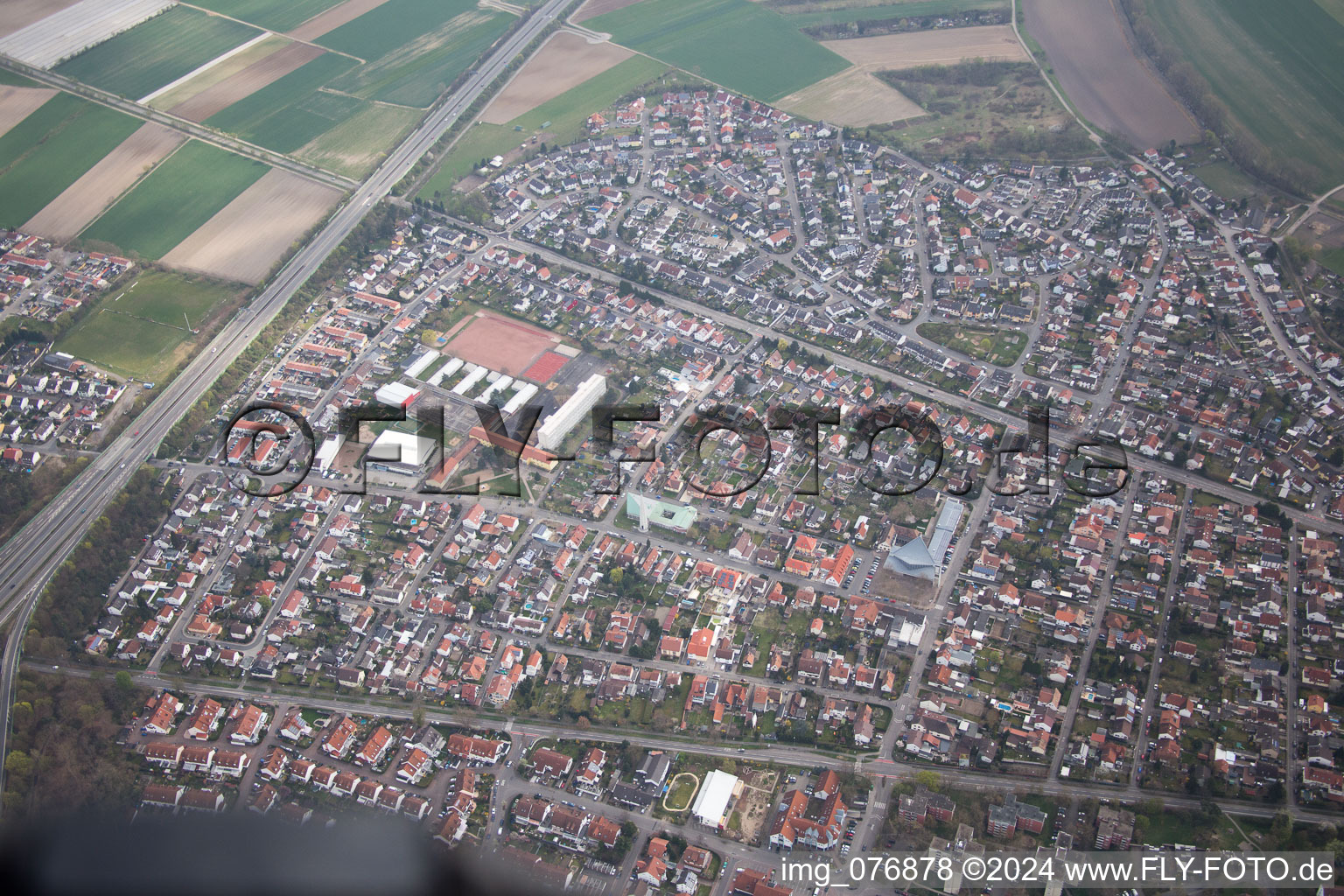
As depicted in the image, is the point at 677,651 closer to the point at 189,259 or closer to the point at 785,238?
the point at 785,238

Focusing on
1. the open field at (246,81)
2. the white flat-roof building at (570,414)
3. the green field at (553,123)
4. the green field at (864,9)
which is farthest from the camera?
the green field at (864,9)

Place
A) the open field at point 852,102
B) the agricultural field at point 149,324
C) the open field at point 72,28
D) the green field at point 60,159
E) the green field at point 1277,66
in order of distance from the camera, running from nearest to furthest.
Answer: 1. the agricultural field at point 149,324
2. the green field at point 1277,66
3. the green field at point 60,159
4. the open field at point 852,102
5. the open field at point 72,28

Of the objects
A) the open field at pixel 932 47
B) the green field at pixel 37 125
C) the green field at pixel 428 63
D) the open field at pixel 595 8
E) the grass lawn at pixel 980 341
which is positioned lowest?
the green field at pixel 37 125

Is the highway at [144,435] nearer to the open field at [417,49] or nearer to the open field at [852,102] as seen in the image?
the open field at [417,49]

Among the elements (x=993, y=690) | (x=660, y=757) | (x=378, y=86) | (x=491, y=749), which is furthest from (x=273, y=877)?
(x=378, y=86)

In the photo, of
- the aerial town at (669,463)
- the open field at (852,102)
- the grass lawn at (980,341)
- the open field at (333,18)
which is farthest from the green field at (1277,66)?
the open field at (333,18)

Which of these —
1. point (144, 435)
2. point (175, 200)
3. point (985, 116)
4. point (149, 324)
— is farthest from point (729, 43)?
point (144, 435)

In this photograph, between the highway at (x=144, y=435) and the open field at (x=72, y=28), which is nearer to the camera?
the highway at (x=144, y=435)
